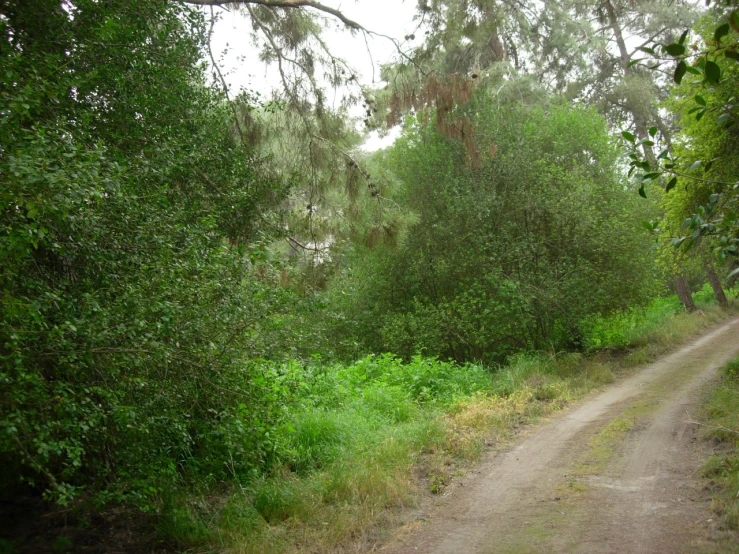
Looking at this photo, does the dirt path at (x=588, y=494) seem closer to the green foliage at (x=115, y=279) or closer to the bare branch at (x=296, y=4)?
the green foliage at (x=115, y=279)

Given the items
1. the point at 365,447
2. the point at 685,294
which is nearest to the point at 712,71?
the point at 365,447

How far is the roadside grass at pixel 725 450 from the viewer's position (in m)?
4.80

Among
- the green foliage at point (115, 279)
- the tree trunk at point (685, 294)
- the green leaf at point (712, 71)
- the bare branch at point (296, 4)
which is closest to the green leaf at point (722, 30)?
the green leaf at point (712, 71)

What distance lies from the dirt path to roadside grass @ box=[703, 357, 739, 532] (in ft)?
0.46

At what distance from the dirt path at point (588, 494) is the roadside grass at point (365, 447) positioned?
0.40 metres

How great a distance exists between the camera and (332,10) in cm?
913

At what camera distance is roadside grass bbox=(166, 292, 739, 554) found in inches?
198

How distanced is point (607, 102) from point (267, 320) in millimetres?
20246

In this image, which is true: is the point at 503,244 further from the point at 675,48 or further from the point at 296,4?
the point at 675,48

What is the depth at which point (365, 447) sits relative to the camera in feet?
22.2

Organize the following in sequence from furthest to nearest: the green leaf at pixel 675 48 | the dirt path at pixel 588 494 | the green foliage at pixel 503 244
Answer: the green foliage at pixel 503 244
the dirt path at pixel 588 494
the green leaf at pixel 675 48

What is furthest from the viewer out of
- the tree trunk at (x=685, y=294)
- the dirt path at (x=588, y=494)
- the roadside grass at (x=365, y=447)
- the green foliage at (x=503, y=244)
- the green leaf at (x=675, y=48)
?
the tree trunk at (x=685, y=294)

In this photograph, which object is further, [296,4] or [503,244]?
[503,244]

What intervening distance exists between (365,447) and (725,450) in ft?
12.6
